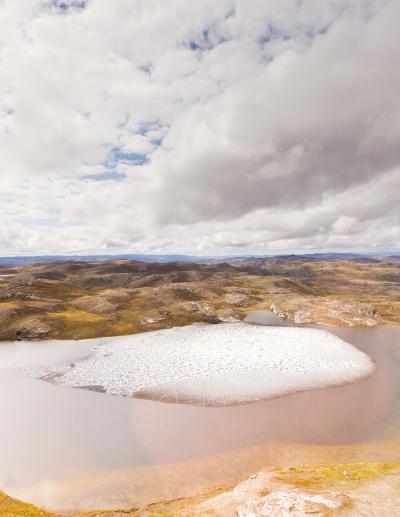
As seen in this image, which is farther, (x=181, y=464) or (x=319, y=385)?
(x=319, y=385)

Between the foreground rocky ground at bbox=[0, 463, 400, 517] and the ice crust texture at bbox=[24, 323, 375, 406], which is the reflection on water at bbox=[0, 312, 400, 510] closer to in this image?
the foreground rocky ground at bbox=[0, 463, 400, 517]

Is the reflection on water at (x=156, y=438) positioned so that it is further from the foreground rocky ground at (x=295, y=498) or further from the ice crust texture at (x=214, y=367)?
the ice crust texture at (x=214, y=367)

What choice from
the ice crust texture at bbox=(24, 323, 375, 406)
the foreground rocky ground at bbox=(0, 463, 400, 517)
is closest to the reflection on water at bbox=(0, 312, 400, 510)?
the foreground rocky ground at bbox=(0, 463, 400, 517)

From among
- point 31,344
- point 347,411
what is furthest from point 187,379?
point 31,344

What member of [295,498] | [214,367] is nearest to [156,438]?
[295,498]

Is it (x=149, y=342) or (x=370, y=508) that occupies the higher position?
(x=370, y=508)

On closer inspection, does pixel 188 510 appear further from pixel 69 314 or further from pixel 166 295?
pixel 166 295
